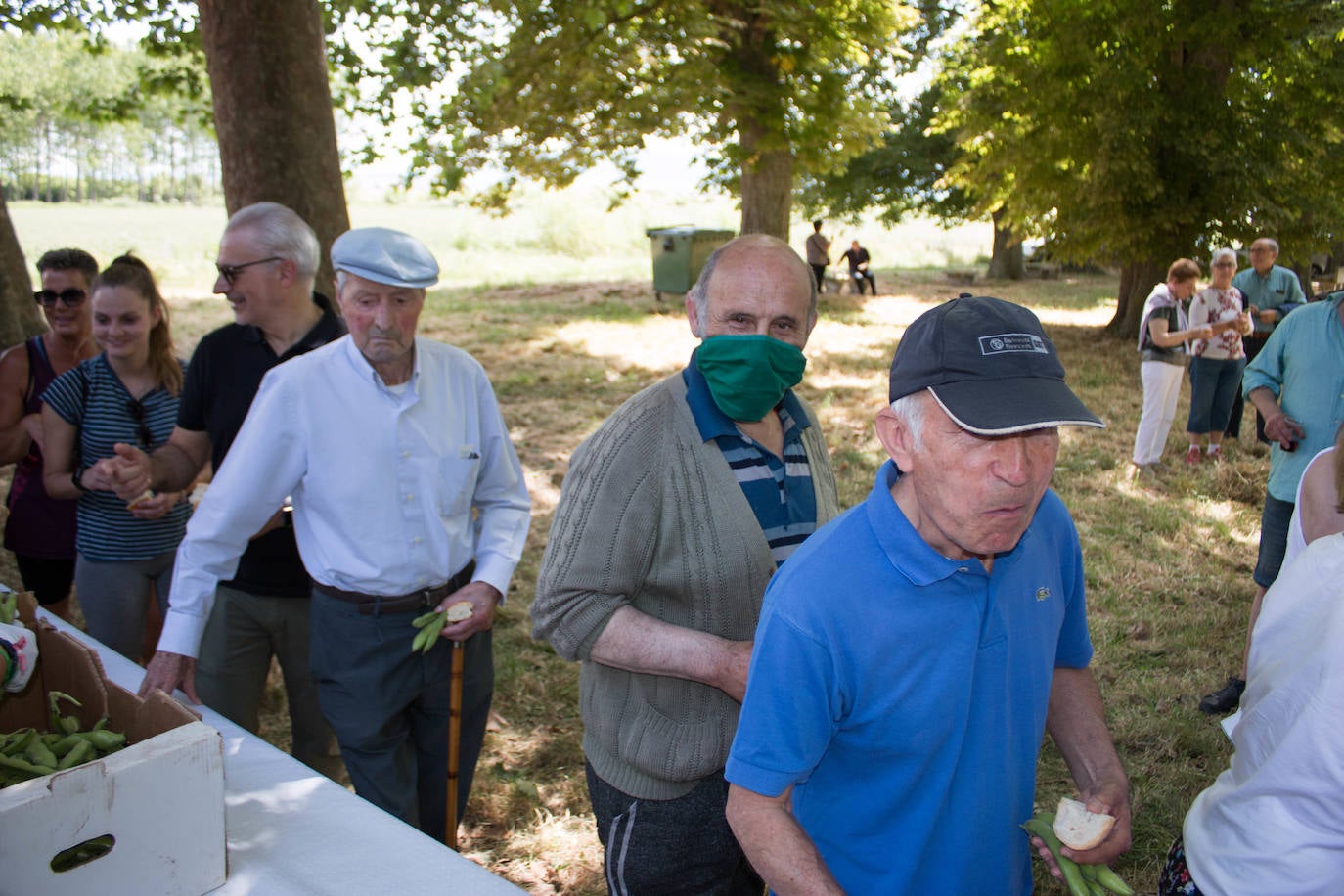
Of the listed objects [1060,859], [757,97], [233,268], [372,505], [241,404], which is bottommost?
[1060,859]

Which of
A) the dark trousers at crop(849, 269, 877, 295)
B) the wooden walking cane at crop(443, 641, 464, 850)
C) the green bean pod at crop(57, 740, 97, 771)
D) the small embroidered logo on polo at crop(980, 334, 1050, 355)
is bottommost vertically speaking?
the wooden walking cane at crop(443, 641, 464, 850)

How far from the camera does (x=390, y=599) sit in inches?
113

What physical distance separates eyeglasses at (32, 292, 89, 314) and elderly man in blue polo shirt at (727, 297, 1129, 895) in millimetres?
3749

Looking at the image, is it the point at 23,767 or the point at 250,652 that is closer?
the point at 23,767

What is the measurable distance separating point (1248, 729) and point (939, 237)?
48.3m

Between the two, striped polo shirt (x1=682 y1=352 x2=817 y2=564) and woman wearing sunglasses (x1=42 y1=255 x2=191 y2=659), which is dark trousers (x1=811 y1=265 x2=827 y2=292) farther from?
striped polo shirt (x1=682 y1=352 x2=817 y2=564)

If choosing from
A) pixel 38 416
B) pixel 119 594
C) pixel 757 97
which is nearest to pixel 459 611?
pixel 119 594

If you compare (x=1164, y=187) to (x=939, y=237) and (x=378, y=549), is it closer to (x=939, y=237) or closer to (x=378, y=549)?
(x=378, y=549)

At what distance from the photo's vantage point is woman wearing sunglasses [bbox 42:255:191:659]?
3.57m

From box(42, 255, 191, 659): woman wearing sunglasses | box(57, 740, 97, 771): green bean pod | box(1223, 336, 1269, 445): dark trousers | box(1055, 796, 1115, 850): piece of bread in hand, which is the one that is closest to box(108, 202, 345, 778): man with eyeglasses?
box(42, 255, 191, 659): woman wearing sunglasses

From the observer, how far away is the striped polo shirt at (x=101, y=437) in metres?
3.59

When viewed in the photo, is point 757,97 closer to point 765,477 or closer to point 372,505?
point 372,505

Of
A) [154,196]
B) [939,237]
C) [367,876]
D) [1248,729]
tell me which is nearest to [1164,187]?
[1248,729]

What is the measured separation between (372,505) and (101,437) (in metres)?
1.49
